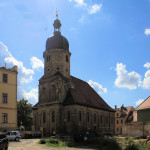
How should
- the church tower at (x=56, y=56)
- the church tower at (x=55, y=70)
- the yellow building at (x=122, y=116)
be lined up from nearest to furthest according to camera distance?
the church tower at (x=55, y=70) < the church tower at (x=56, y=56) < the yellow building at (x=122, y=116)

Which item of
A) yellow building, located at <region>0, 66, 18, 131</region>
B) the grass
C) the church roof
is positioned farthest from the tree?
the grass

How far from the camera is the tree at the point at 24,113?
56.8 meters

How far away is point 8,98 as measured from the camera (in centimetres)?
3425

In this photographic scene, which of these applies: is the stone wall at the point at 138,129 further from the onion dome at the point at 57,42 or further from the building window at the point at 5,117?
the onion dome at the point at 57,42

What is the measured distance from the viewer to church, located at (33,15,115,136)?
41656 millimetres

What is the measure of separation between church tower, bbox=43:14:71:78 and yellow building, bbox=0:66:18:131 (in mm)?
11340

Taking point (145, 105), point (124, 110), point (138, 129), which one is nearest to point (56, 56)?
point (145, 105)

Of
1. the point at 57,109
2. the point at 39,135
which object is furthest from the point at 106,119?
the point at 39,135

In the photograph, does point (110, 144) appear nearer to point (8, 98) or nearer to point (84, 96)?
point (8, 98)

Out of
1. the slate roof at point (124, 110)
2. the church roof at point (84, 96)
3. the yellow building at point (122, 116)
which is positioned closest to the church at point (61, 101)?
the church roof at point (84, 96)

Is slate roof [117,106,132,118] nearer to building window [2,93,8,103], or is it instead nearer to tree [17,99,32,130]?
tree [17,99,32,130]

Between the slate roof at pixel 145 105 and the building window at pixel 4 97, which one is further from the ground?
the building window at pixel 4 97

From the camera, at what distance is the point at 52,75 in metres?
45.2

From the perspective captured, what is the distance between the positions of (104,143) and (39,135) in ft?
70.3
